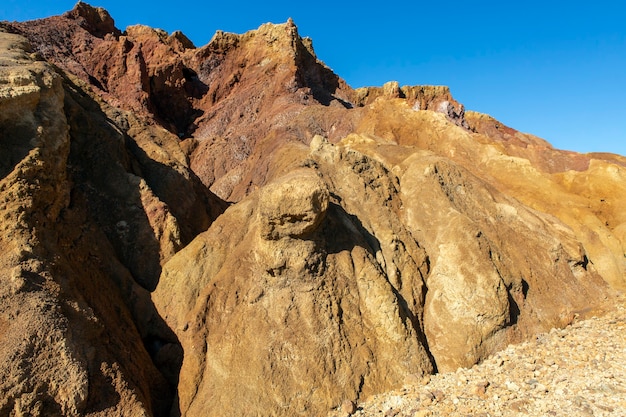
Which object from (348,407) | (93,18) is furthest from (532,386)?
(93,18)

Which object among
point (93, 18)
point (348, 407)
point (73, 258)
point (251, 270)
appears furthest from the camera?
point (93, 18)

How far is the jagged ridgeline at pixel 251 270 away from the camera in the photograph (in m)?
5.31

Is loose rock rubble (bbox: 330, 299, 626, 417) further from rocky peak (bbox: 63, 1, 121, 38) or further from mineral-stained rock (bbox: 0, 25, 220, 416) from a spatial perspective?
rocky peak (bbox: 63, 1, 121, 38)

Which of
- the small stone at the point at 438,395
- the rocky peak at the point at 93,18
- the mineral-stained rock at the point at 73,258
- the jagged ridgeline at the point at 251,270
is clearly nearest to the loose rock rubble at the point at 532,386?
the small stone at the point at 438,395

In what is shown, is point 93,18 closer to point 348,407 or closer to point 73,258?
point 73,258

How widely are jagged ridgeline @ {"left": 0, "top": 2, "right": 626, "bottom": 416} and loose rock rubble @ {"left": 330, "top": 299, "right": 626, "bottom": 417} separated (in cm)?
40

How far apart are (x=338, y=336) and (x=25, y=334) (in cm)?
448

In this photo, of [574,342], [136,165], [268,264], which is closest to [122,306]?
[268,264]

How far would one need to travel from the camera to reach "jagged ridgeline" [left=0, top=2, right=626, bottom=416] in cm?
531

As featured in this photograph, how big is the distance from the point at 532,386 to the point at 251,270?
506 centimetres

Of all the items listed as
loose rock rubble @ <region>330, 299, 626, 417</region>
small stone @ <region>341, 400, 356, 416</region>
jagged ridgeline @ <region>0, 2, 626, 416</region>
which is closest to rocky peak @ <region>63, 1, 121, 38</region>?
jagged ridgeline @ <region>0, 2, 626, 416</region>

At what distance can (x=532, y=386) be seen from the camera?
19.6 feet

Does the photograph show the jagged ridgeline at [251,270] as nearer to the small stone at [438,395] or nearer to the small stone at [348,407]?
the small stone at [348,407]

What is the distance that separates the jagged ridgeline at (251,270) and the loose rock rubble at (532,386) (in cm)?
40
